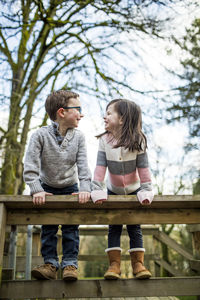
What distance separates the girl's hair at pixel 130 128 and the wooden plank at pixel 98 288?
928 millimetres

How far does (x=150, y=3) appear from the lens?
4266 millimetres

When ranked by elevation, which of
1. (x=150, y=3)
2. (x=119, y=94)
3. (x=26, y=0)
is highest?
(x=26, y=0)

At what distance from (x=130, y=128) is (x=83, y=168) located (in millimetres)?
479

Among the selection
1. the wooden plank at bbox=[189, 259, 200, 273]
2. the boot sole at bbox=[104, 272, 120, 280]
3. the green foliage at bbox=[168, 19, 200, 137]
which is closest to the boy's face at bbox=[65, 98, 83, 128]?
the boot sole at bbox=[104, 272, 120, 280]

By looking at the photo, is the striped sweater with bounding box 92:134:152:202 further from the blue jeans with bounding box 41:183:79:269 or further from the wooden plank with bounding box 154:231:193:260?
the wooden plank with bounding box 154:231:193:260

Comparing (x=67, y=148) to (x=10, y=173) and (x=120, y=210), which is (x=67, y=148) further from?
(x=10, y=173)

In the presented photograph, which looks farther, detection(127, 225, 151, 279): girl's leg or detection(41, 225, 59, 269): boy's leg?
detection(41, 225, 59, 269): boy's leg

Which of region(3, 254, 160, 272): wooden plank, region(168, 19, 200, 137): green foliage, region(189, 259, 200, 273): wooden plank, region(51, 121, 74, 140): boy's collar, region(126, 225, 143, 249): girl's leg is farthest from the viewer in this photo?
region(168, 19, 200, 137): green foliage

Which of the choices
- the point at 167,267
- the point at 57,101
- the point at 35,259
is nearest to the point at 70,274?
the point at 57,101

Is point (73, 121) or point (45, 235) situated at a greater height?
point (73, 121)

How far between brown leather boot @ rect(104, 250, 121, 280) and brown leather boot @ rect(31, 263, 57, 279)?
358 millimetres

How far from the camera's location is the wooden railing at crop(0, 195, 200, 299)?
1.95 metres

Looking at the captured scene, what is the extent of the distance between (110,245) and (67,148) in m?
0.78

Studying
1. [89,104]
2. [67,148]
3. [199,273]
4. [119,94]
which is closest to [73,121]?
[67,148]
